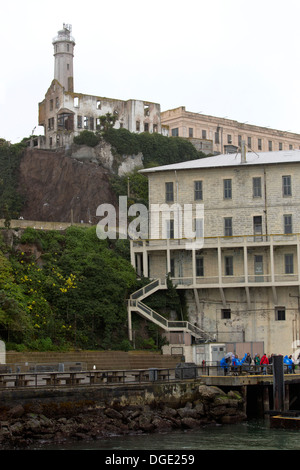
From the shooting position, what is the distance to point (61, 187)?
75.4m

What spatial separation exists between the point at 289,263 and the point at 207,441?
26143mm

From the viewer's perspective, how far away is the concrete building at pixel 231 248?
5753cm

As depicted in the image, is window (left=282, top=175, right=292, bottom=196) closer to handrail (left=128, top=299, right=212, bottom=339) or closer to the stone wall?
handrail (left=128, top=299, right=212, bottom=339)

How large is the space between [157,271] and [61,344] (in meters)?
13.1

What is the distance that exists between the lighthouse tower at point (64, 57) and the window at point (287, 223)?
38790 millimetres

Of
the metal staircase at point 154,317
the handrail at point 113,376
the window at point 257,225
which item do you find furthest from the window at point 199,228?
the handrail at point 113,376

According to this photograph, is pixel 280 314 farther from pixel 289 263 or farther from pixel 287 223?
pixel 287 223

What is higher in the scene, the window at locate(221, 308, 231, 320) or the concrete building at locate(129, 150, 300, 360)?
the concrete building at locate(129, 150, 300, 360)

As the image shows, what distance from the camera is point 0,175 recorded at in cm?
7869

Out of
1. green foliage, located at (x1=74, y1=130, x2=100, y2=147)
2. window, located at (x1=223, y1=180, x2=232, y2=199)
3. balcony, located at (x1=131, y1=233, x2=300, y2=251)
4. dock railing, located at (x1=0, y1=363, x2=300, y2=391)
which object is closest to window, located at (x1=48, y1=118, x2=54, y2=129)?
green foliage, located at (x1=74, y1=130, x2=100, y2=147)

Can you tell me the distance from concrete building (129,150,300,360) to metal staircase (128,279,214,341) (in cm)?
10

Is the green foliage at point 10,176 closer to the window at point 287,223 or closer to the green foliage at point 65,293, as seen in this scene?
the green foliage at point 65,293

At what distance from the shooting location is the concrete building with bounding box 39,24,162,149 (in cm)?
8231
